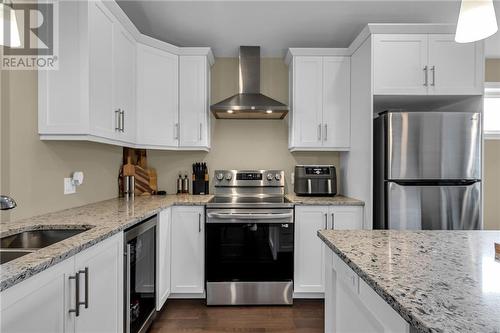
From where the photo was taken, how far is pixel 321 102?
9.96 feet

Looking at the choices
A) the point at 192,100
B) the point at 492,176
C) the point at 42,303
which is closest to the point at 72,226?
the point at 42,303

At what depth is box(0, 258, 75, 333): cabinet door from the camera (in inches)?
34.7

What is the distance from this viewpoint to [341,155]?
3371 mm

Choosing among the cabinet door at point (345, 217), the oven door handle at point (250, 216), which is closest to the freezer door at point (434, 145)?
the cabinet door at point (345, 217)

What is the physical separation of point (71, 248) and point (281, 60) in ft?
9.64

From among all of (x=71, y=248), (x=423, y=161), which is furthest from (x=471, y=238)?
(x=71, y=248)

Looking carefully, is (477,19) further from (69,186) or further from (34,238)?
(69,186)

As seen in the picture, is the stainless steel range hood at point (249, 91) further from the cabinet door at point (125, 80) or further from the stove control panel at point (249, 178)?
the cabinet door at point (125, 80)

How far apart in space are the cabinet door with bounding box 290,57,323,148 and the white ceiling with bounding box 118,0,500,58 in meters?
0.27

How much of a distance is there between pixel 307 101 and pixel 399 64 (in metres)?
0.89

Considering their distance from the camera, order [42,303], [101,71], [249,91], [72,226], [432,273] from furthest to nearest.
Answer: [249,91] < [101,71] < [72,226] < [42,303] < [432,273]

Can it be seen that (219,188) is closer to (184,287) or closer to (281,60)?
(184,287)

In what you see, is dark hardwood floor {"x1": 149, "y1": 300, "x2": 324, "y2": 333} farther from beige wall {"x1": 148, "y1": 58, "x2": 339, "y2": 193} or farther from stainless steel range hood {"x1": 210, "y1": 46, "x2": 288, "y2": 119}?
stainless steel range hood {"x1": 210, "y1": 46, "x2": 288, "y2": 119}

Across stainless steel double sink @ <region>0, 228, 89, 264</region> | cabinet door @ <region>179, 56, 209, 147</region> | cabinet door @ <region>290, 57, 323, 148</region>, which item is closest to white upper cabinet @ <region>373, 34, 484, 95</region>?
cabinet door @ <region>290, 57, 323, 148</region>
